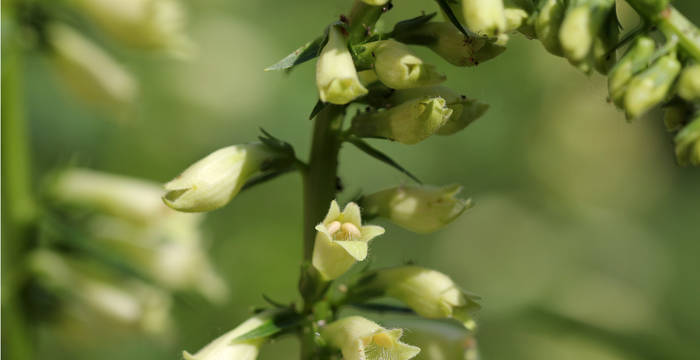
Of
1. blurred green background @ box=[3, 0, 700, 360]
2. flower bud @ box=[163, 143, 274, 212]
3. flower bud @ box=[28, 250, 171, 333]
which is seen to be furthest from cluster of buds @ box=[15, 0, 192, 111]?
flower bud @ box=[163, 143, 274, 212]

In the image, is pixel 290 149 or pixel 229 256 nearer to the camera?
pixel 290 149

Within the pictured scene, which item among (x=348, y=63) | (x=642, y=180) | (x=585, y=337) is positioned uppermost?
(x=348, y=63)

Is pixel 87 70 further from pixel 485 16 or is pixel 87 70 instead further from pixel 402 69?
pixel 485 16

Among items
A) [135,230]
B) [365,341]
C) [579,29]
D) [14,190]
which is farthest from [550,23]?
[135,230]

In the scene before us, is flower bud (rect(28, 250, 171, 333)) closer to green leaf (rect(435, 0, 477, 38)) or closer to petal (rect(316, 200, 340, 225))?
petal (rect(316, 200, 340, 225))

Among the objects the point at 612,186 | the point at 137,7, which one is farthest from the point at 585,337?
the point at 612,186

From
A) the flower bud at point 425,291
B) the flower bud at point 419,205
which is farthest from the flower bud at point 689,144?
the flower bud at point 425,291

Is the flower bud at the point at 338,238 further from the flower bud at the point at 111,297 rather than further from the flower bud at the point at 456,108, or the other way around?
the flower bud at the point at 111,297

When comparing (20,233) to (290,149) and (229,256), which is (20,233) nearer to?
(290,149)
